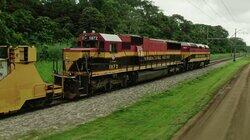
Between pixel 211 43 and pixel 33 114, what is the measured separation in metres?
134

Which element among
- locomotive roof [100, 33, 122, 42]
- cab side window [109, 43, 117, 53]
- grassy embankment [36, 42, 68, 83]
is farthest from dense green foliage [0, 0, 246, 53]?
cab side window [109, 43, 117, 53]

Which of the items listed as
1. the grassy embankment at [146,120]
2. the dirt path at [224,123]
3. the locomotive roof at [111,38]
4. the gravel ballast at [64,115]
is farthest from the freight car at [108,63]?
the dirt path at [224,123]

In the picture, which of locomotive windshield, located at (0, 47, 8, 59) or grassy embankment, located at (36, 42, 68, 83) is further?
grassy embankment, located at (36, 42, 68, 83)

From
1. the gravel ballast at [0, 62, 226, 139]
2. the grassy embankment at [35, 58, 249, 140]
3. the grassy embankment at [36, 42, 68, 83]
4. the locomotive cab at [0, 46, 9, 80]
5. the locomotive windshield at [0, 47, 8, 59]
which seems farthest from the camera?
the grassy embankment at [36, 42, 68, 83]

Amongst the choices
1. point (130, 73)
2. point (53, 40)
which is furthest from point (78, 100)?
point (53, 40)

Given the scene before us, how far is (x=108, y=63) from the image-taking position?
30438mm

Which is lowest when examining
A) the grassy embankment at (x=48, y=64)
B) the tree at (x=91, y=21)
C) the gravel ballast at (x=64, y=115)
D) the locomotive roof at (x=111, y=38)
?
the gravel ballast at (x=64, y=115)

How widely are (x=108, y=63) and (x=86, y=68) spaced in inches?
117

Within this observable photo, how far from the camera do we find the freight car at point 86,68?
2056cm

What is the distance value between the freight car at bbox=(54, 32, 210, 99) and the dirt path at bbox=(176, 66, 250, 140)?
831 centimetres

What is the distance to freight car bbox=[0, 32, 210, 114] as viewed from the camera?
20562mm

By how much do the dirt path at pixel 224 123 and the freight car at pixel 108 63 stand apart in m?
8.31

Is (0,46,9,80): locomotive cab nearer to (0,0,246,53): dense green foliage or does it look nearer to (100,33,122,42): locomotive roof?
(100,33,122,42): locomotive roof

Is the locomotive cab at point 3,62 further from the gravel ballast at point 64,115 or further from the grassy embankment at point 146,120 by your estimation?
the grassy embankment at point 146,120
